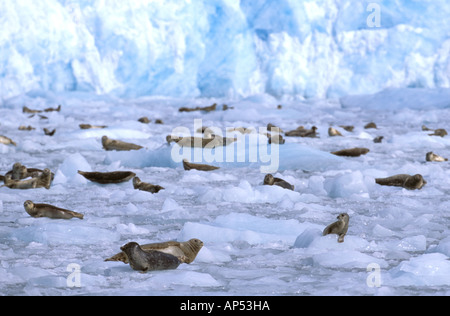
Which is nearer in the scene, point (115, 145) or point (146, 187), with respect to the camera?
point (146, 187)

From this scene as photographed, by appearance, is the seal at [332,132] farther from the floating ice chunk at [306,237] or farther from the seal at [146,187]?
the floating ice chunk at [306,237]

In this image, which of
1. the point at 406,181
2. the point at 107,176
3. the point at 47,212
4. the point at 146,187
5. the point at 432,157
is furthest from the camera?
the point at 432,157

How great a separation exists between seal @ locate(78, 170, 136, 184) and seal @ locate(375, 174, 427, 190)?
2.01 m

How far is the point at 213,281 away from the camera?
2373mm

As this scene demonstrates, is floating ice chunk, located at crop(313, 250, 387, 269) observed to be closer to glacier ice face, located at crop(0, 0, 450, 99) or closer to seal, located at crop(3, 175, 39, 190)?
seal, located at crop(3, 175, 39, 190)

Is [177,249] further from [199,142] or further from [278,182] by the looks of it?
[199,142]

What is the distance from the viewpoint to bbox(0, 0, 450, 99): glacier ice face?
18516 mm

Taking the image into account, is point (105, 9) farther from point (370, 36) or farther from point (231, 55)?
point (370, 36)

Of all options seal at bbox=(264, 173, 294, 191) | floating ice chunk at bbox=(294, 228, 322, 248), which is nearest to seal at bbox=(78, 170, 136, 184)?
seal at bbox=(264, 173, 294, 191)

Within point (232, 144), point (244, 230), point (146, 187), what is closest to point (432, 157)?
point (232, 144)

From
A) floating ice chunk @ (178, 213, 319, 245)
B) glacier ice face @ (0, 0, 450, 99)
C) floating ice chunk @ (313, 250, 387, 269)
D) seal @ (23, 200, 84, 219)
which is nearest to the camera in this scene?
floating ice chunk @ (313, 250, 387, 269)

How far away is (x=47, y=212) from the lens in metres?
3.62

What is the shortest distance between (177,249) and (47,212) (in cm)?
122
